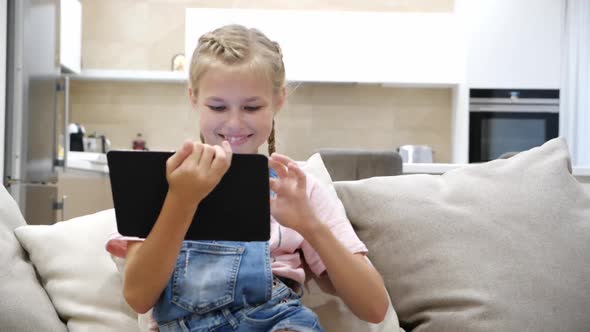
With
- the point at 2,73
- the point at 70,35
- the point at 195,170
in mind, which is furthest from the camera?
the point at 70,35

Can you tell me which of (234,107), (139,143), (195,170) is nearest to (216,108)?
(234,107)

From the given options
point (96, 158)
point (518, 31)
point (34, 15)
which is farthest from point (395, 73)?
point (34, 15)

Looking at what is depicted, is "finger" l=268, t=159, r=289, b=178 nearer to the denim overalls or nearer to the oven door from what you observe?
the denim overalls

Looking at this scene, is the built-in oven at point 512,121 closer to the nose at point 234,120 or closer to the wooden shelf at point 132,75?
the wooden shelf at point 132,75

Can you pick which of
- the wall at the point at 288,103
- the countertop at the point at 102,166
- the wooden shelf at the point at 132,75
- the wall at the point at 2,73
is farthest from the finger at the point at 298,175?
the wall at the point at 288,103

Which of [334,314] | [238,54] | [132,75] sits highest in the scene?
[132,75]

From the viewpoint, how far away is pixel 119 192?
1.21 meters

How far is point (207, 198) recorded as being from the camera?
3.90 feet

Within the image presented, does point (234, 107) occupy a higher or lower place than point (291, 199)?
higher

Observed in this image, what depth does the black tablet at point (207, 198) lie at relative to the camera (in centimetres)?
117

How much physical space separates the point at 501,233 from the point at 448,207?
131 millimetres

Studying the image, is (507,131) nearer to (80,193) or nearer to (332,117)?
(332,117)

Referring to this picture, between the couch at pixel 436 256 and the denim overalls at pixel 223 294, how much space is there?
0.20 metres

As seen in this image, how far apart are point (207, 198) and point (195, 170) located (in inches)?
3.5
